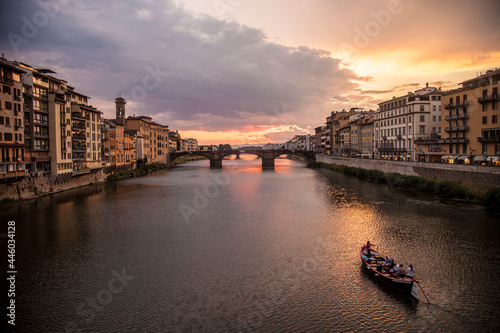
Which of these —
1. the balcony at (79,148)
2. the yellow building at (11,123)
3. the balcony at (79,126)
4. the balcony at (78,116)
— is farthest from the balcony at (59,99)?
the yellow building at (11,123)

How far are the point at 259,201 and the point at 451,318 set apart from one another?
24.4m

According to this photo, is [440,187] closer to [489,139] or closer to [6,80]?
[489,139]

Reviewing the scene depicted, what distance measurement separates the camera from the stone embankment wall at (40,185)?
29766 mm

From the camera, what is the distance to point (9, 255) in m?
17.6

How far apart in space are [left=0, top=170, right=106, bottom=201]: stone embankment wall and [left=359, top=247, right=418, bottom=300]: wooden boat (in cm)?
3119

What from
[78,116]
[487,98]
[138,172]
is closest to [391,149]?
[487,98]

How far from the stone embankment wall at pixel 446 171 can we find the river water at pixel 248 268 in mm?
3686

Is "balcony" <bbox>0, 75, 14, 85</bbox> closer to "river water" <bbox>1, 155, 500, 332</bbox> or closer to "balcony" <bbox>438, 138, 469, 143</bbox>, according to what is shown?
"river water" <bbox>1, 155, 500, 332</bbox>

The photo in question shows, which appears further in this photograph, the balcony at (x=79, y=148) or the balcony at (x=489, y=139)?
the balcony at (x=79, y=148)

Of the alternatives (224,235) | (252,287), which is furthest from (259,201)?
(252,287)

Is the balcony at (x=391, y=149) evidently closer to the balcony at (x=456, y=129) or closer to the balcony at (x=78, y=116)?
the balcony at (x=456, y=129)

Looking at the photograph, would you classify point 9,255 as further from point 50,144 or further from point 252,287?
point 50,144

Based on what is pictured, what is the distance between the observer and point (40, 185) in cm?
3469

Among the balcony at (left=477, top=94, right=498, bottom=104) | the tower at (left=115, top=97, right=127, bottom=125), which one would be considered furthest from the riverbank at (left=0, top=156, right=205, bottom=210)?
the balcony at (left=477, top=94, right=498, bottom=104)
